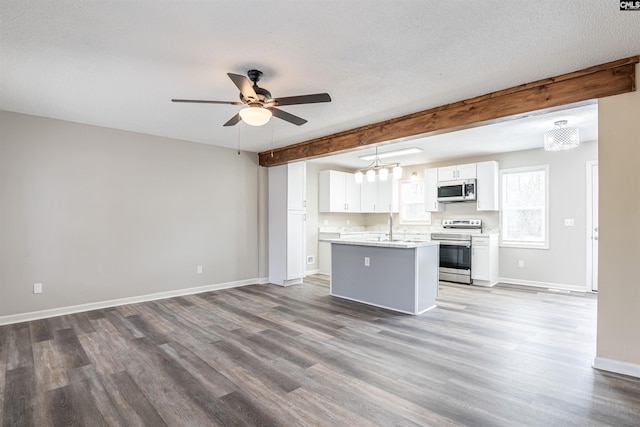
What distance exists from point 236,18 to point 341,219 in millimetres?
6178

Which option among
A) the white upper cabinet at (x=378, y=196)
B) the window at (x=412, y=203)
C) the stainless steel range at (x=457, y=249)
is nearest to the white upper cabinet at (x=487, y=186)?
the stainless steel range at (x=457, y=249)

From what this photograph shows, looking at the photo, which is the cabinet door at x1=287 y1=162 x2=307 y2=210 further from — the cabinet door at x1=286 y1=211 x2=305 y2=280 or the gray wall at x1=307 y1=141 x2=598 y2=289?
the gray wall at x1=307 y1=141 x2=598 y2=289

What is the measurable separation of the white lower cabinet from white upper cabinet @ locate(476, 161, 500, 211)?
0.60 metres

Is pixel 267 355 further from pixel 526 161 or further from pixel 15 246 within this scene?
pixel 526 161

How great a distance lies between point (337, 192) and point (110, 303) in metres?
4.78

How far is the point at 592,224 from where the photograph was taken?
5.29 m

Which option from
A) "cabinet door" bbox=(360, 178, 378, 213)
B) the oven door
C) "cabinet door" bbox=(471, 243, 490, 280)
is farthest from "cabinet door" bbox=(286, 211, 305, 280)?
"cabinet door" bbox=(471, 243, 490, 280)

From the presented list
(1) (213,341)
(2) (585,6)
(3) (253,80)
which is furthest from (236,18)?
(1) (213,341)

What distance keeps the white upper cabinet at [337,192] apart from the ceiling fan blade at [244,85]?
467 cm

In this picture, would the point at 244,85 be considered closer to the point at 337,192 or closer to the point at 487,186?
the point at 337,192

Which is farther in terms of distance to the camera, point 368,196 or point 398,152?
point 368,196

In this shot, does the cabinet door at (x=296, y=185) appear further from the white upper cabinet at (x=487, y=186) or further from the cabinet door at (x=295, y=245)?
the white upper cabinet at (x=487, y=186)

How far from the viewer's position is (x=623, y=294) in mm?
2596

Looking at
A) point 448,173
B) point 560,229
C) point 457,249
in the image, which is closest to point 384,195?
point 448,173
